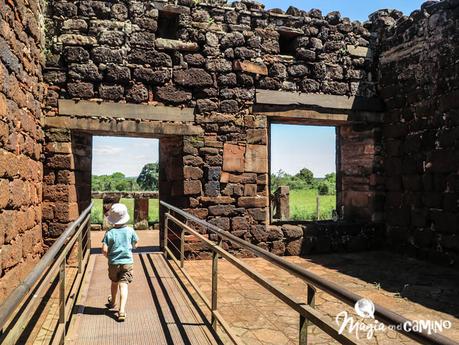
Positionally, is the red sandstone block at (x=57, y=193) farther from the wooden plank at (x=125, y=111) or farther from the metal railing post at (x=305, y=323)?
the metal railing post at (x=305, y=323)

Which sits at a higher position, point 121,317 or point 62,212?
point 62,212

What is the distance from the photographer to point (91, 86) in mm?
6168

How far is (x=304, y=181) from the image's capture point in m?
36.6

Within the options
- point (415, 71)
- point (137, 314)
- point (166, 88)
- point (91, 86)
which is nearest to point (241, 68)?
point (166, 88)

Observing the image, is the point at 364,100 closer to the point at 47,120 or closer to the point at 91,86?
the point at 91,86

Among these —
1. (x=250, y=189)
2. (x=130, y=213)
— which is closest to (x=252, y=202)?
(x=250, y=189)

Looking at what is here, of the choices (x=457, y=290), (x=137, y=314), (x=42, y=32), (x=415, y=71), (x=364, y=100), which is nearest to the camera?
(x=137, y=314)

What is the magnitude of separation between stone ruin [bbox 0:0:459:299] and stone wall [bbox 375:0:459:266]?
0.02 meters

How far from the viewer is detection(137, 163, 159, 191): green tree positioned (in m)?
31.7

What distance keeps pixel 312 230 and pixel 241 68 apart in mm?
3029

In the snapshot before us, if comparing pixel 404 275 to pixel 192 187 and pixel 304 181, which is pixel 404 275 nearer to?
pixel 192 187

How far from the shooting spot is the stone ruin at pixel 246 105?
238 inches

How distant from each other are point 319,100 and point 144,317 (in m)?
4.93

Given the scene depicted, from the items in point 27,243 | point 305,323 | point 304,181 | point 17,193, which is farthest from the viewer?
point 304,181
